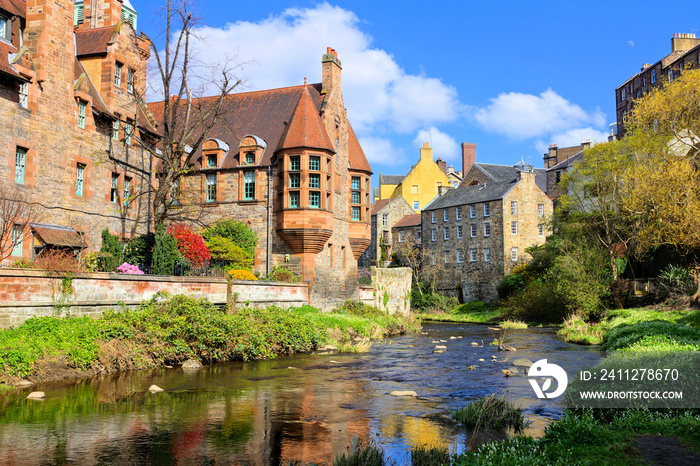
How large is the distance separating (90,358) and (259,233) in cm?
1774

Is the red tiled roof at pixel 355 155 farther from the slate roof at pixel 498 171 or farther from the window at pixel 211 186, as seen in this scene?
the slate roof at pixel 498 171

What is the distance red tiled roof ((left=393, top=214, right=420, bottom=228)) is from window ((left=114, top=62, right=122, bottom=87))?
43315 mm

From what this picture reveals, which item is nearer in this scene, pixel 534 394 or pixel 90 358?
pixel 534 394

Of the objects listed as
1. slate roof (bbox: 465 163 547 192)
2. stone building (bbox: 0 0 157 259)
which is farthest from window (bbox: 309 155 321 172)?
slate roof (bbox: 465 163 547 192)

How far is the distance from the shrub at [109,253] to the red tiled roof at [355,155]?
16465 mm

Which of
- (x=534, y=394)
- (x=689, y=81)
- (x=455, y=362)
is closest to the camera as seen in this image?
(x=534, y=394)

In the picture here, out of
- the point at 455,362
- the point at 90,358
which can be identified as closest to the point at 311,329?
the point at 455,362

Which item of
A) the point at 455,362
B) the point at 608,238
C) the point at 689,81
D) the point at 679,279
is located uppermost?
the point at 689,81

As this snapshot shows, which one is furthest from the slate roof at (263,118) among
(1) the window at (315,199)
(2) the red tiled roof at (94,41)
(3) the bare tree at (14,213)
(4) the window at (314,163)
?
(3) the bare tree at (14,213)

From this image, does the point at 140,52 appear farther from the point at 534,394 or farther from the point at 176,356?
the point at 534,394

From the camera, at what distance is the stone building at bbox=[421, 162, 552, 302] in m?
55.3

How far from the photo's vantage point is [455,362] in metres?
20.6

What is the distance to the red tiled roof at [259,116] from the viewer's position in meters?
35.0

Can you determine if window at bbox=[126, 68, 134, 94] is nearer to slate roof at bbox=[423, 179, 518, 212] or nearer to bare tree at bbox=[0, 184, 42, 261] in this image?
bare tree at bbox=[0, 184, 42, 261]
